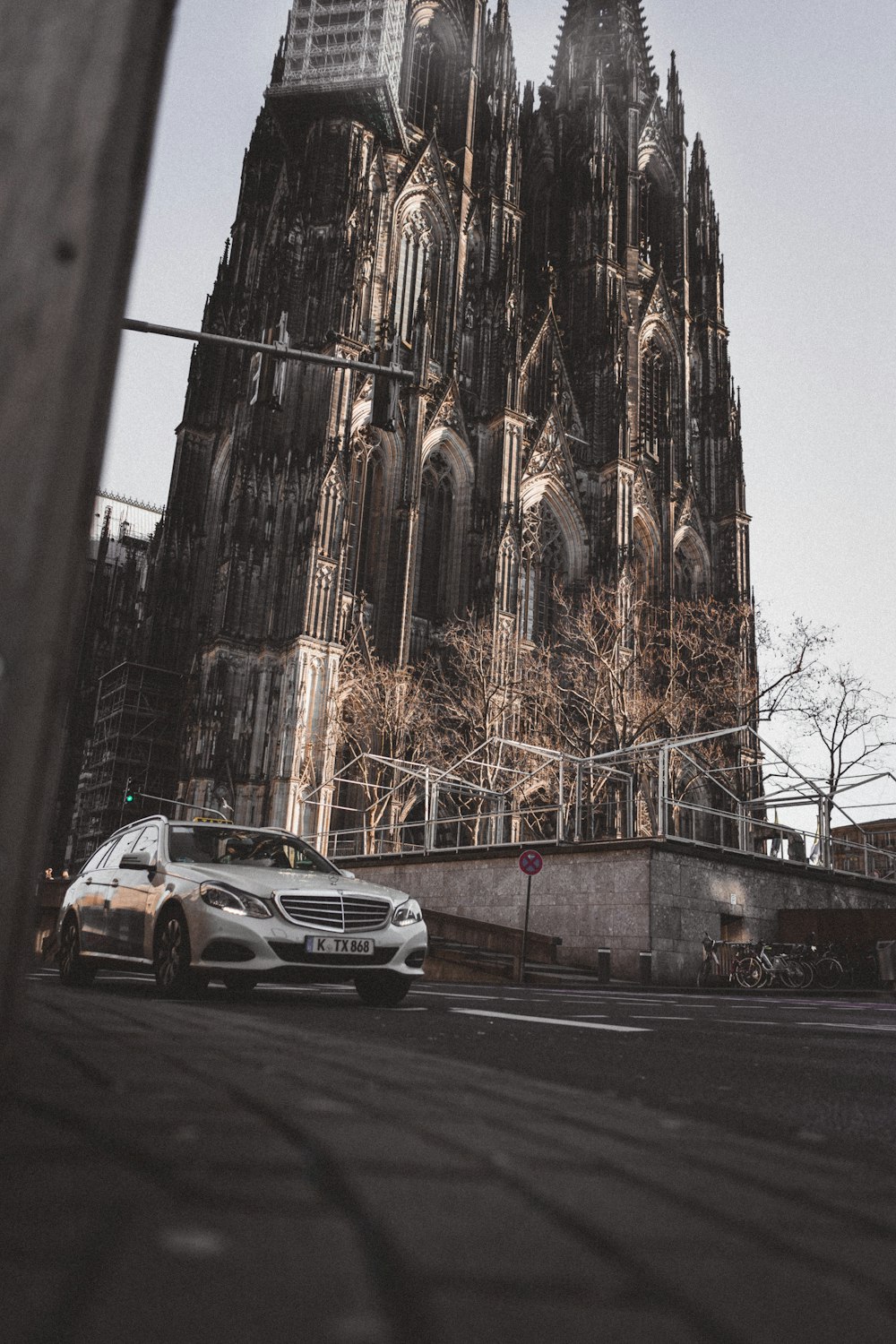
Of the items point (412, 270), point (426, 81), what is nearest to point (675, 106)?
point (426, 81)

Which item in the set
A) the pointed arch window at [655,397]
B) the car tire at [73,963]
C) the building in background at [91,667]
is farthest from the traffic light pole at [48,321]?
the pointed arch window at [655,397]

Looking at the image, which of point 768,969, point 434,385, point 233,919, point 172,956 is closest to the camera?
point 233,919

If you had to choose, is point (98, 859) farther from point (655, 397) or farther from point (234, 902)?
point (655, 397)

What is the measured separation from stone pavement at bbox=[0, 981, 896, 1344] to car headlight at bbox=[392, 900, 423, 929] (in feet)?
15.3

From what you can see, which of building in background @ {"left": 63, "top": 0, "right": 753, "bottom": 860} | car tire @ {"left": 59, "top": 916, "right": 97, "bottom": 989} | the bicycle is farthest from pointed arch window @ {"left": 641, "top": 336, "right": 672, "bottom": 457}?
car tire @ {"left": 59, "top": 916, "right": 97, "bottom": 989}

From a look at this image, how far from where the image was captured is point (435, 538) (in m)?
35.2

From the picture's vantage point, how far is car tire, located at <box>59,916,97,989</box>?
6.96 meters

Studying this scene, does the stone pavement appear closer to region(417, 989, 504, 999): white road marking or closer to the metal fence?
region(417, 989, 504, 999): white road marking

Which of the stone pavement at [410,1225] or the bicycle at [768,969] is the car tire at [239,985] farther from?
the bicycle at [768,969]

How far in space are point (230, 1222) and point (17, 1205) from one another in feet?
0.71

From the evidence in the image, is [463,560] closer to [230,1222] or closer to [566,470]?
[566,470]

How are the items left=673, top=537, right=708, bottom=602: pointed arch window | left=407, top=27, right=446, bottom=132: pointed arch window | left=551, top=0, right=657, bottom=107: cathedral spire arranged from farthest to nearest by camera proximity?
left=551, top=0, right=657, bottom=107: cathedral spire
left=407, top=27, right=446, bottom=132: pointed arch window
left=673, top=537, right=708, bottom=602: pointed arch window

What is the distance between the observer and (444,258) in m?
38.9

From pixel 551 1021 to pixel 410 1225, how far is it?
4.56 meters
